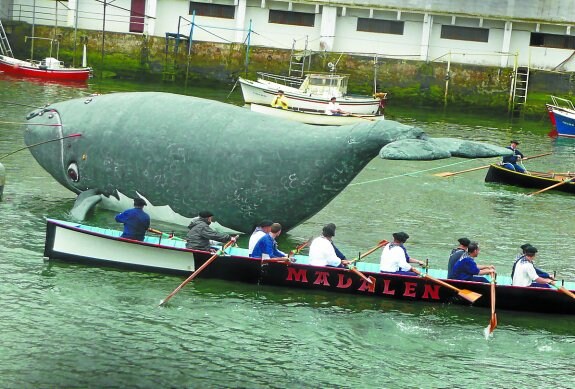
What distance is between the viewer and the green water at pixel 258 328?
1634 centimetres

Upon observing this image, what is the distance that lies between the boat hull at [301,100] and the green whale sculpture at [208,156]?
22.7m

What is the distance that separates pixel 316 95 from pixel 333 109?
3.41 metres

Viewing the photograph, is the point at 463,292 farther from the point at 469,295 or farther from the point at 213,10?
the point at 213,10

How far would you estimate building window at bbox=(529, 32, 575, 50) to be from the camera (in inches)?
2215

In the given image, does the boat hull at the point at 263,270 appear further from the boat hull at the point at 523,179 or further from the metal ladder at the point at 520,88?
the metal ladder at the point at 520,88

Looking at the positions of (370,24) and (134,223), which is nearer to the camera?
(134,223)

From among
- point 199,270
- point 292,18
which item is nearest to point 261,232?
point 199,270

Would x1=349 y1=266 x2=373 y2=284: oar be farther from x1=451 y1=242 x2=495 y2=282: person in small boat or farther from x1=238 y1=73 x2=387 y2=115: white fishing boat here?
x1=238 y1=73 x2=387 y2=115: white fishing boat

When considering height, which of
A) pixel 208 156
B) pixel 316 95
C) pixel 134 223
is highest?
pixel 316 95

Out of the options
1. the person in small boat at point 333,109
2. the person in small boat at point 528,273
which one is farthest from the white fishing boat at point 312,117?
the person in small boat at point 528,273

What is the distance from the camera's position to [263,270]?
808 inches

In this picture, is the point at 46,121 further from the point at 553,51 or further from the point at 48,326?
the point at 553,51

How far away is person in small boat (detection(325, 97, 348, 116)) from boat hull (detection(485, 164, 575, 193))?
12.3 metres

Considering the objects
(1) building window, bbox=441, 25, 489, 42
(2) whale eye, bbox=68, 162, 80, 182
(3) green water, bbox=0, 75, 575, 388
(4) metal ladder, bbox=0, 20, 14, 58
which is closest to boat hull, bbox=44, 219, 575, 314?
(3) green water, bbox=0, 75, 575, 388
